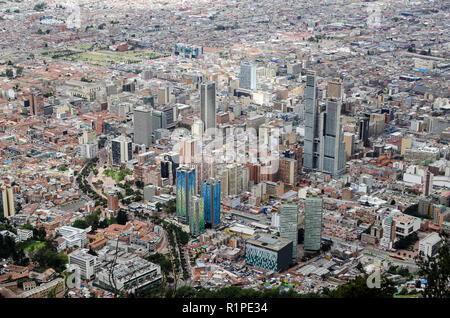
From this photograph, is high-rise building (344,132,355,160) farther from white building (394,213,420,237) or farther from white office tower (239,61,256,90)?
white office tower (239,61,256,90)

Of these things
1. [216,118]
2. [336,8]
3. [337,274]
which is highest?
[336,8]

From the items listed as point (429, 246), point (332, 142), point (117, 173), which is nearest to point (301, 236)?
point (429, 246)

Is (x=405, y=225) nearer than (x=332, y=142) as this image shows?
Yes

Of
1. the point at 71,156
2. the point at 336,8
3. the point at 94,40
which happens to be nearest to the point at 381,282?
the point at 71,156

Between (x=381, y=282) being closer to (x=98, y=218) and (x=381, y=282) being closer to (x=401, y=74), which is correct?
(x=98, y=218)

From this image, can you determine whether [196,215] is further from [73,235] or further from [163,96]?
[163,96]

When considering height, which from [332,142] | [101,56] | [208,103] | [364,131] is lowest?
[364,131]
